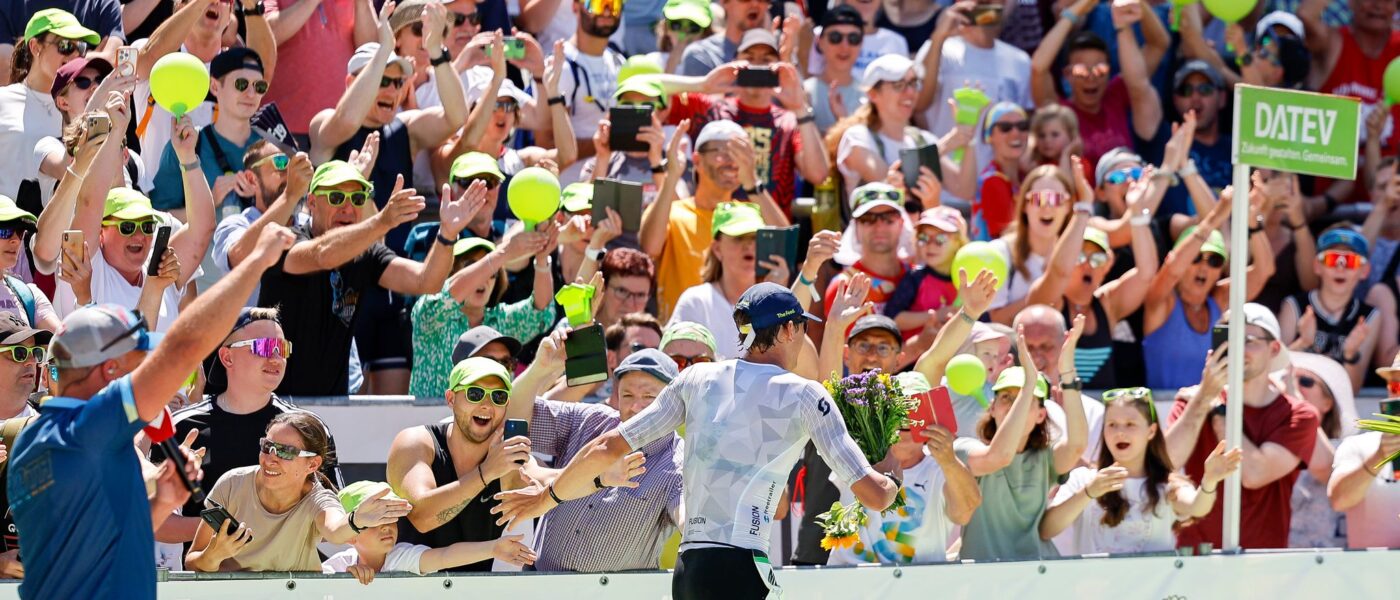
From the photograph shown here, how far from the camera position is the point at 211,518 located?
6.49 meters

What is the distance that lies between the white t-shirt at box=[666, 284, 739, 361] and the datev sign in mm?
2530

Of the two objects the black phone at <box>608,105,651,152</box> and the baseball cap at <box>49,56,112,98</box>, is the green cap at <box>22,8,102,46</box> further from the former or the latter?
the black phone at <box>608,105,651,152</box>

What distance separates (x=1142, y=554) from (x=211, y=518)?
3.71 meters

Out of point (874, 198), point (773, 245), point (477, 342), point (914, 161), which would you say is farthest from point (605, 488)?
point (914, 161)

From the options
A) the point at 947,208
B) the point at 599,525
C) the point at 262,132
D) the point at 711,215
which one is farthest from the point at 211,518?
the point at 947,208

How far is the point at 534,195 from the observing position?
9.13 metres

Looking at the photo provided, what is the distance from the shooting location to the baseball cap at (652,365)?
773cm

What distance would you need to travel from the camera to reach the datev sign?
27.2ft

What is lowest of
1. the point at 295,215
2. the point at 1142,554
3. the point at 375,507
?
the point at 1142,554

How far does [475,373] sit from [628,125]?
303 cm

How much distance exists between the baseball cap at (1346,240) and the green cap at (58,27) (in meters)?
6.85

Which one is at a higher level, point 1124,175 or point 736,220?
point 736,220

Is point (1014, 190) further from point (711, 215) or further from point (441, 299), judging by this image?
point (441, 299)

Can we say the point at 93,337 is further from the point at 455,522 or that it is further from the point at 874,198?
the point at 874,198
